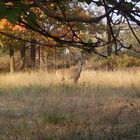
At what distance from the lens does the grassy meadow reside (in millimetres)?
7395

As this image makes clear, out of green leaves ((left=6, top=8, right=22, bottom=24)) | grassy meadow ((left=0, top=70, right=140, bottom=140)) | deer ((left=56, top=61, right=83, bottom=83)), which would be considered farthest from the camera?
deer ((left=56, top=61, right=83, bottom=83))

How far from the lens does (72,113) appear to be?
9836 millimetres

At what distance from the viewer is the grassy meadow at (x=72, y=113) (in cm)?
739

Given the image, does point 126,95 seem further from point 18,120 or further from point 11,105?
point 18,120

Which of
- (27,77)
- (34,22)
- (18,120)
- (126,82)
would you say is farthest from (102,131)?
(27,77)

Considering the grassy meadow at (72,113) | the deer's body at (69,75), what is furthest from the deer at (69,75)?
the grassy meadow at (72,113)

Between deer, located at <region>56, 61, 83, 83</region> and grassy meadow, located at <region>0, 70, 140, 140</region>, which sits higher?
deer, located at <region>56, 61, 83, 83</region>

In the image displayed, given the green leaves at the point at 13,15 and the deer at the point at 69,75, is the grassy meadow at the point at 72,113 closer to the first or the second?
the deer at the point at 69,75

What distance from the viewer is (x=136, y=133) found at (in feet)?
24.7

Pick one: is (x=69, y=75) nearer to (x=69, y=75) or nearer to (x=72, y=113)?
(x=69, y=75)

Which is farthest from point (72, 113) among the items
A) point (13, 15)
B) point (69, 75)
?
point (69, 75)

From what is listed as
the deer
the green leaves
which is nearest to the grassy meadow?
the deer

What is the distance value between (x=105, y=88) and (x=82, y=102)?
3537mm

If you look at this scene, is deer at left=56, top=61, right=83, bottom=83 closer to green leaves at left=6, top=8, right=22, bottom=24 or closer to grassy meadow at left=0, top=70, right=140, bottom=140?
grassy meadow at left=0, top=70, right=140, bottom=140
